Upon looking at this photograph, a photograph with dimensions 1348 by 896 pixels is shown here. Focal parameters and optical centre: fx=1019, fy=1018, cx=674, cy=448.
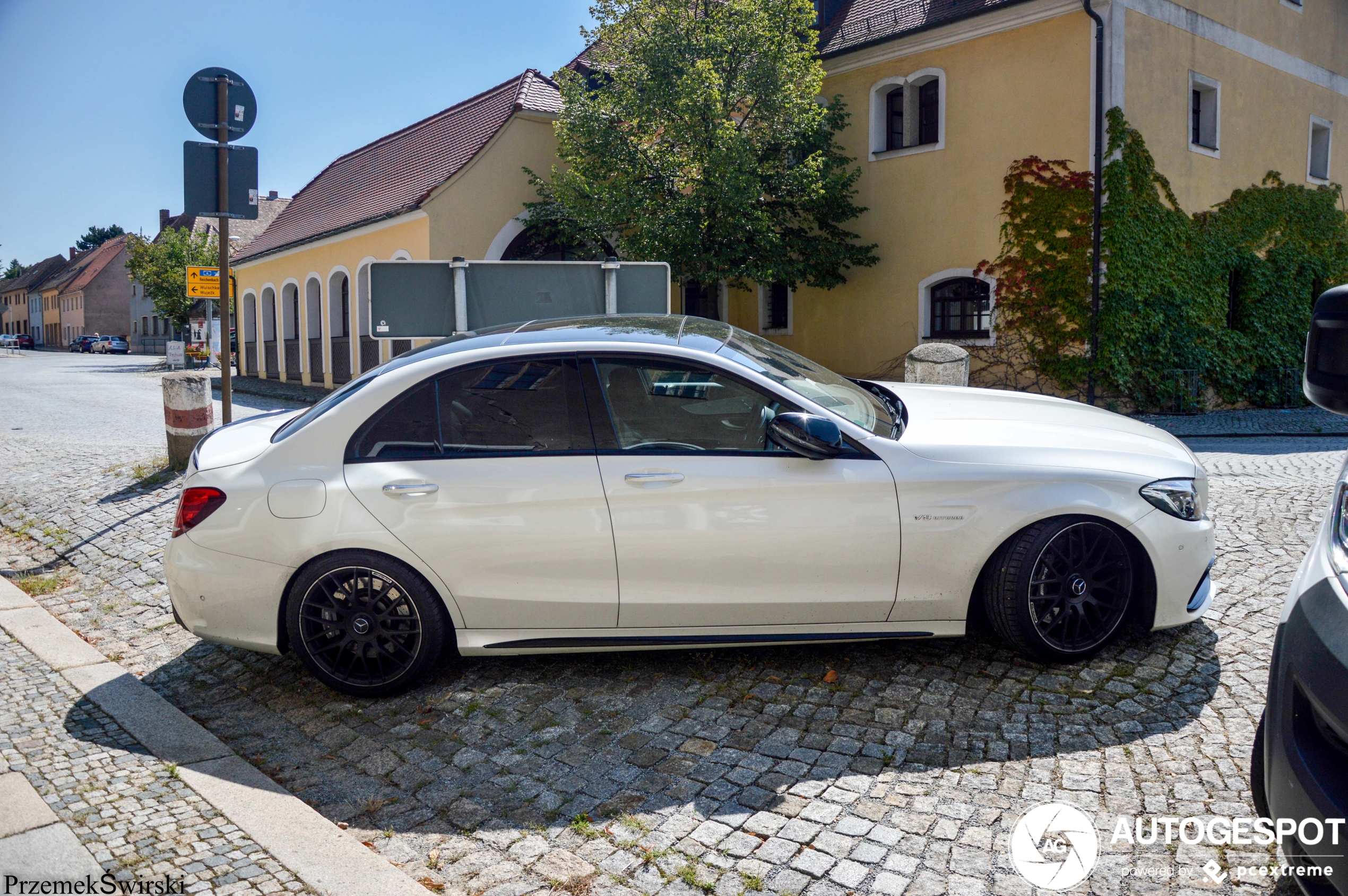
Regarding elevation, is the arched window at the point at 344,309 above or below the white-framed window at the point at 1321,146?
below

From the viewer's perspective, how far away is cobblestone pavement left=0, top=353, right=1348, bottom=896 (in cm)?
295

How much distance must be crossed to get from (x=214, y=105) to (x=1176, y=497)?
7.61 m

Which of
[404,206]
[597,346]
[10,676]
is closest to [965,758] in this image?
[597,346]

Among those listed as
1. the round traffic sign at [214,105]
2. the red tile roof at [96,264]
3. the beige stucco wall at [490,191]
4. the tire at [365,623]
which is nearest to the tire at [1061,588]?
the tire at [365,623]

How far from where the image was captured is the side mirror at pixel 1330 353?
2.12m

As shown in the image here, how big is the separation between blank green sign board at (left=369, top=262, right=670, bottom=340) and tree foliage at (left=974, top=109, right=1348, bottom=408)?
11.8 m

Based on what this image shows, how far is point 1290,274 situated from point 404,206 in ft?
59.3

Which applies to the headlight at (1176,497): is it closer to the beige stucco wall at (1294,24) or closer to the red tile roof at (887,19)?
the red tile roof at (887,19)

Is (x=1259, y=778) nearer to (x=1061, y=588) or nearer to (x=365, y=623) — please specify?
(x=1061, y=588)

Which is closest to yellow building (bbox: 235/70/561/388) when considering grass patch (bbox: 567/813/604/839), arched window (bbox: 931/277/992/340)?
arched window (bbox: 931/277/992/340)

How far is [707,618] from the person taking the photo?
13.6 feet

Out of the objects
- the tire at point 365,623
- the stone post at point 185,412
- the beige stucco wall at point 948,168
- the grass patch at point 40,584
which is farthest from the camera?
the beige stucco wall at point 948,168

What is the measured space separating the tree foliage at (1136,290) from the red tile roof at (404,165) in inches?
394

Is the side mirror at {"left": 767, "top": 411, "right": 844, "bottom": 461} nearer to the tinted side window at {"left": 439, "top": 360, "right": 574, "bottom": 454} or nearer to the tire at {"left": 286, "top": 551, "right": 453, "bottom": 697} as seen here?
the tinted side window at {"left": 439, "top": 360, "right": 574, "bottom": 454}
